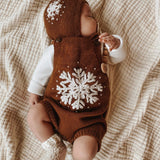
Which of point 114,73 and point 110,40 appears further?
point 114,73

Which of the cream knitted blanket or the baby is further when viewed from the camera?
the cream knitted blanket

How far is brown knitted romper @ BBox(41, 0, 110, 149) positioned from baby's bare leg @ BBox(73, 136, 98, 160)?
0.12ft

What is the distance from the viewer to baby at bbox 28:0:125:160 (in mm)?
930

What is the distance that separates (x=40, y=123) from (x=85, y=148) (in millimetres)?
242

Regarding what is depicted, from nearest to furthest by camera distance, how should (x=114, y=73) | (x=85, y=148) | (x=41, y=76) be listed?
(x=85, y=148) < (x=41, y=76) < (x=114, y=73)

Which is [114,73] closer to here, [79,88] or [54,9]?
[79,88]

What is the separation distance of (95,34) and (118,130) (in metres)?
0.53

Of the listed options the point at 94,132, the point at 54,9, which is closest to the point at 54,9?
the point at 54,9

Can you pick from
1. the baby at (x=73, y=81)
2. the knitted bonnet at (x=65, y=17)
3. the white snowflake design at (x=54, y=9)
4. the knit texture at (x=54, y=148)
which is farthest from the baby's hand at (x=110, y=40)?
the knit texture at (x=54, y=148)

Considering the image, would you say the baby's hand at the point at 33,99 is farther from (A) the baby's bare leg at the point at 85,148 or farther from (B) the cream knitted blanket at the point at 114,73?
(A) the baby's bare leg at the point at 85,148

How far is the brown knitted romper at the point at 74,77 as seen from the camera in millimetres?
931

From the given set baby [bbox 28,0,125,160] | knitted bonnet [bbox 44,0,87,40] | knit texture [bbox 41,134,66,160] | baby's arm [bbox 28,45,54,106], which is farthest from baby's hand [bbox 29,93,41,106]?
knitted bonnet [bbox 44,0,87,40]

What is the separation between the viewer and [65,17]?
0.92 meters

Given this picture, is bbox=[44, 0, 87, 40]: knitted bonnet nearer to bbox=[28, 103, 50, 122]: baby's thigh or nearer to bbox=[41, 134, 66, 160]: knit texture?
bbox=[28, 103, 50, 122]: baby's thigh
